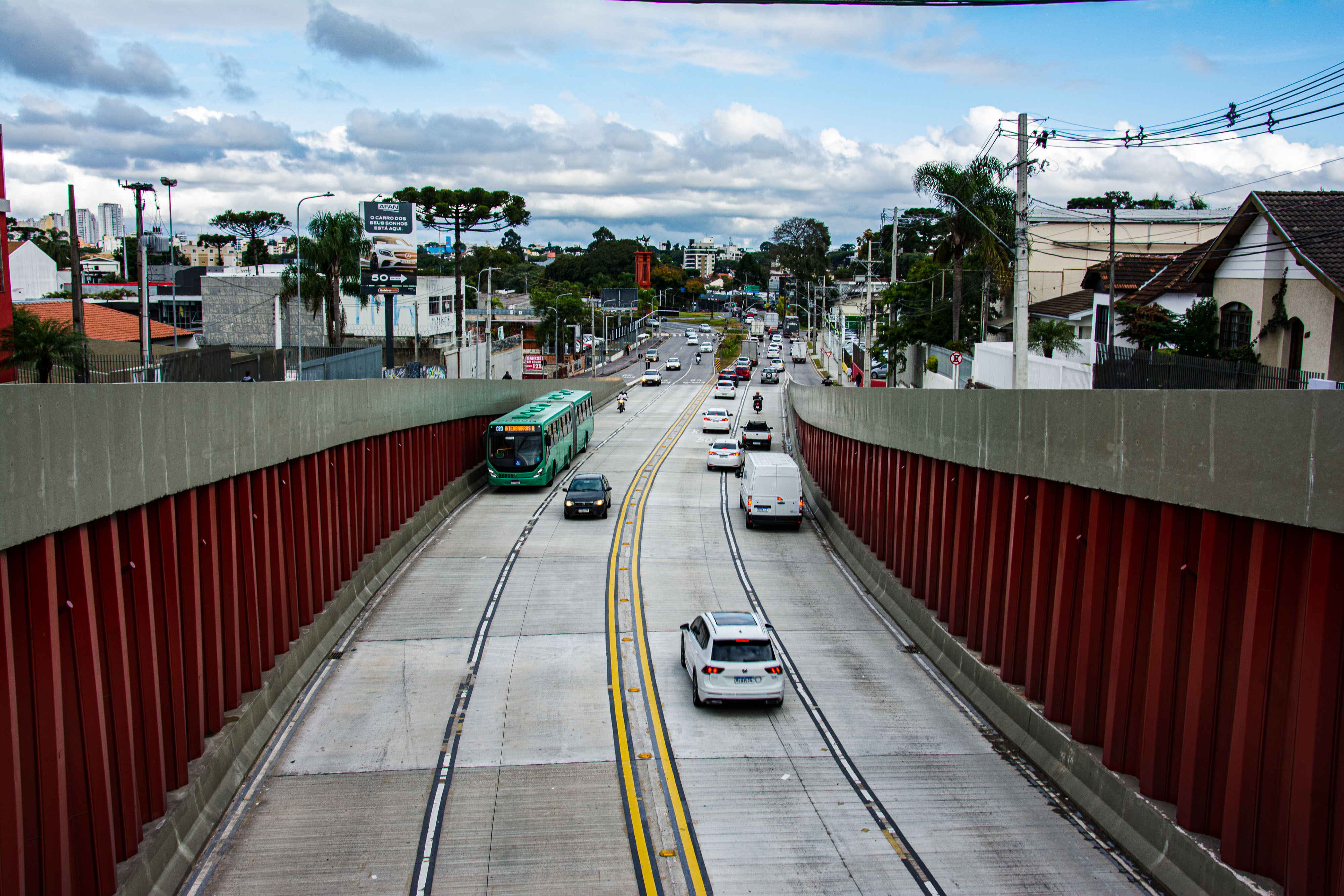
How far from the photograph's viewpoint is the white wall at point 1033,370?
30.1m

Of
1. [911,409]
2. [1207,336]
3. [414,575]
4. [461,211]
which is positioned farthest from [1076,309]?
[461,211]

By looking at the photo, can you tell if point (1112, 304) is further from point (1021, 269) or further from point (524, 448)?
point (524, 448)

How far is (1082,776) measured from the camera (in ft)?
44.8

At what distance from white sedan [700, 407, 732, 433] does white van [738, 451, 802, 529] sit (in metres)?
23.5

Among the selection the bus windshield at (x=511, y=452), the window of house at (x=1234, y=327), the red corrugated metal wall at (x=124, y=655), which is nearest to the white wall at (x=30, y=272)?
the bus windshield at (x=511, y=452)

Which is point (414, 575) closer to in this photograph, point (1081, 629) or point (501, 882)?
point (501, 882)

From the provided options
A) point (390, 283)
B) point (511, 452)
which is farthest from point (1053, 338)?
point (390, 283)

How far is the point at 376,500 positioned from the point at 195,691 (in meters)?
12.6

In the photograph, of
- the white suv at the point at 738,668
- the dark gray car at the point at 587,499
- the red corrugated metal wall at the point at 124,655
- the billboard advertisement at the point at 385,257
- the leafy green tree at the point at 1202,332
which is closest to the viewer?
the red corrugated metal wall at the point at 124,655

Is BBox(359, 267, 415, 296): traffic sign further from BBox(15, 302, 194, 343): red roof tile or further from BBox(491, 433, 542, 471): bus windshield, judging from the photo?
BBox(15, 302, 194, 343): red roof tile

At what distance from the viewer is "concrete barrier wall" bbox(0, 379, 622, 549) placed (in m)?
9.27

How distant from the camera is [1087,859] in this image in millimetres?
12039

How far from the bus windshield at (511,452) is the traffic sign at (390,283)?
9.27 meters

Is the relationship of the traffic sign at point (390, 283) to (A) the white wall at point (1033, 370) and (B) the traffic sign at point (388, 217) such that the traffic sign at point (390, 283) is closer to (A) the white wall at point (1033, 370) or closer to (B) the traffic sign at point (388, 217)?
(B) the traffic sign at point (388, 217)
